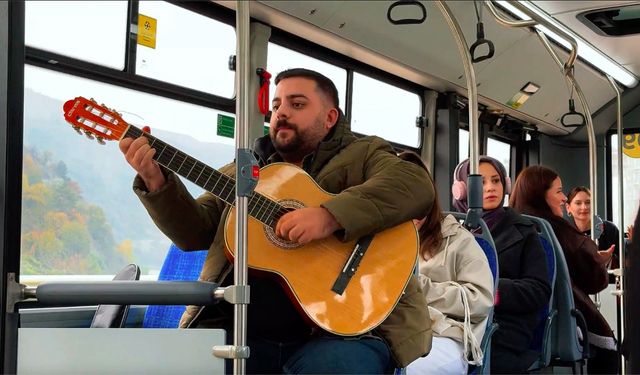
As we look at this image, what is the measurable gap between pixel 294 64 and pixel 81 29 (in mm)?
1857

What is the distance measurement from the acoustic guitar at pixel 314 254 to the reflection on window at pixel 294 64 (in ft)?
7.10

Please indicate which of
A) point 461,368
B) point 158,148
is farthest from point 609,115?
point 158,148

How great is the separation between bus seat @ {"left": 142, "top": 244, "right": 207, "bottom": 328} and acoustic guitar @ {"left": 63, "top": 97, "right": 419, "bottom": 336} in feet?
1.75

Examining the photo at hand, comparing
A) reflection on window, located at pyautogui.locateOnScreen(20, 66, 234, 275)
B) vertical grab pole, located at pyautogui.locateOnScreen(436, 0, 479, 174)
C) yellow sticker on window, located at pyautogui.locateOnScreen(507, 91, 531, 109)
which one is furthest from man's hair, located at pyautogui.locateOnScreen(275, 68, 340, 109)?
yellow sticker on window, located at pyautogui.locateOnScreen(507, 91, 531, 109)

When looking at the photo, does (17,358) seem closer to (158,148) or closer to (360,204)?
→ (158,148)

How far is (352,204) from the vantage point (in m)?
2.05

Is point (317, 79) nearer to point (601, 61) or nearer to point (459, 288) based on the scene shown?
point (459, 288)

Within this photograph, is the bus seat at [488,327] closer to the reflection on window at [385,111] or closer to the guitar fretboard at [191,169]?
the guitar fretboard at [191,169]

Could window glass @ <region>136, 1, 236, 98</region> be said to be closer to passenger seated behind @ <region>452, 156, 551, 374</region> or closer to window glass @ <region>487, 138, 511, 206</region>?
passenger seated behind @ <region>452, 156, 551, 374</region>

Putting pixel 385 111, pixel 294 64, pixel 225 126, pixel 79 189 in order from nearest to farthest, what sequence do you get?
pixel 79 189, pixel 225 126, pixel 294 64, pixel 385 111

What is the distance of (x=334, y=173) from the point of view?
89.0 inches

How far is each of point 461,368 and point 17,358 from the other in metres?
1.78

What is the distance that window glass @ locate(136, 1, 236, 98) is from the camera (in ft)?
12.1

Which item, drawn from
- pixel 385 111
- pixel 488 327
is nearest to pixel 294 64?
pixel 385 111
